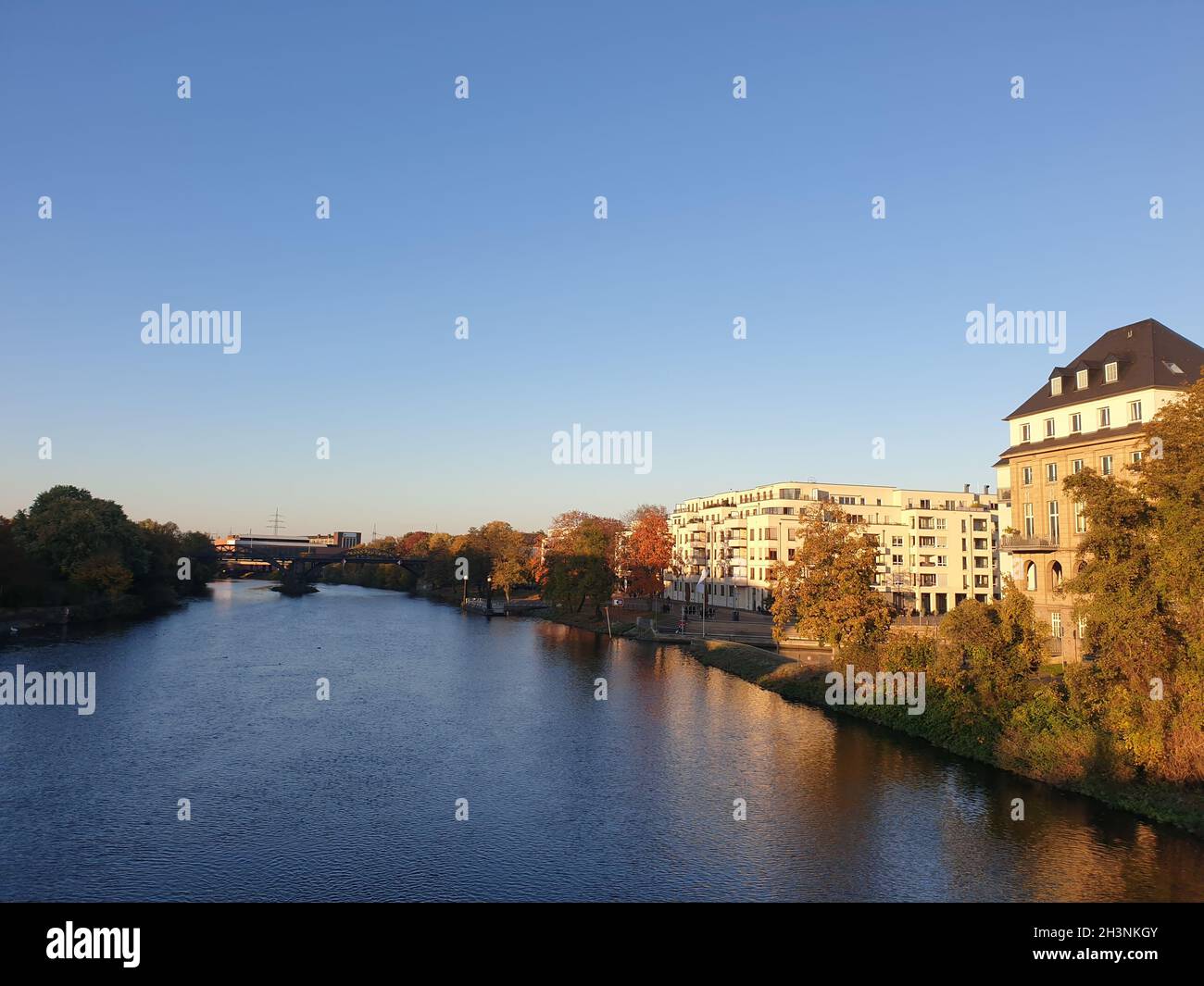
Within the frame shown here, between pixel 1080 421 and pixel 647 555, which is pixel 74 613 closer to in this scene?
pixel 647 555

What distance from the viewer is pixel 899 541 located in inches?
4862

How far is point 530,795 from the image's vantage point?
37688mm

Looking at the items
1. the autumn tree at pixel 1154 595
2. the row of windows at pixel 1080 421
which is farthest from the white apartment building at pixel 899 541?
the autumn tree at pixel 1154 595

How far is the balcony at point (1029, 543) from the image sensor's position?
6325 cm

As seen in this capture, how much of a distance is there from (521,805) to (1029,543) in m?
47.9

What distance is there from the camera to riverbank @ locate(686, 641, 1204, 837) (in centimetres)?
3372

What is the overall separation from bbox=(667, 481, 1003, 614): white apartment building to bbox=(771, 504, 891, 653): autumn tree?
54.8 m

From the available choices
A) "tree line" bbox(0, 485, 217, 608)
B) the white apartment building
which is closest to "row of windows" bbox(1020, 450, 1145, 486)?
the white apartment building

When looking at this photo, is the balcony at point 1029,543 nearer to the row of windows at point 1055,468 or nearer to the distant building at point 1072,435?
the distant building at point 1072,435

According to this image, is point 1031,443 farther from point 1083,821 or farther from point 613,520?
point 613,520

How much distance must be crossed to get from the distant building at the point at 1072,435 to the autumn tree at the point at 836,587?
13.0 metres

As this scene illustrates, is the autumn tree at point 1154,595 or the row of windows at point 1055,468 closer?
the autumn tree at point 1154,595
